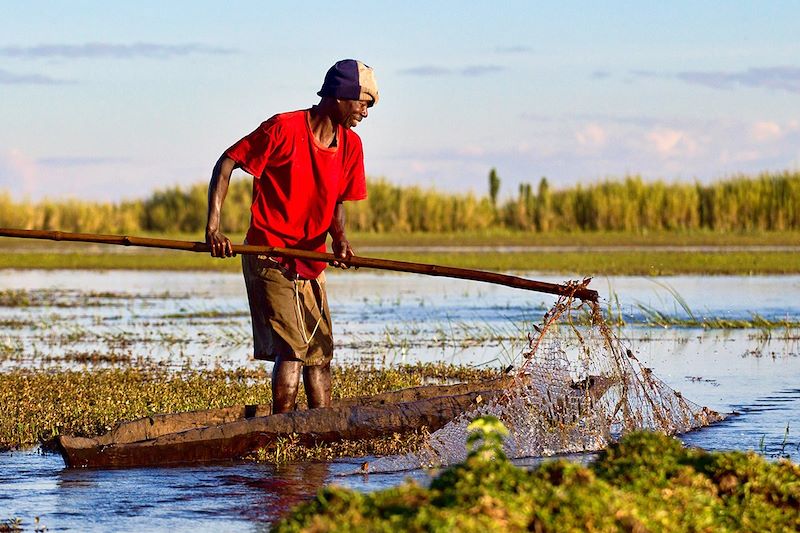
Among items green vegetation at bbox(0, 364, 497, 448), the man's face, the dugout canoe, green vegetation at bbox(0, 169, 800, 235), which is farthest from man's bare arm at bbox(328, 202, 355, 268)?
green vegetation at bbox(0, 169, 800, 235)

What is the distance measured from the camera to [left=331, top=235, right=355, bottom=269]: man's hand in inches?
321

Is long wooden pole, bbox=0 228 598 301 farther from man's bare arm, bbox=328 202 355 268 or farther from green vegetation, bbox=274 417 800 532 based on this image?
green vegetation, bbox=274 417 800 532

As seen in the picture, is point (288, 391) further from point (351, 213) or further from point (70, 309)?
point (351, 213)

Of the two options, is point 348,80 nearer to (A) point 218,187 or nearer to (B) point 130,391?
(A) point 218,187

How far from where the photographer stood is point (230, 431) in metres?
7.55

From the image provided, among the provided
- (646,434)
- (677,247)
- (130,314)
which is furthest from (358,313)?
(677,247)

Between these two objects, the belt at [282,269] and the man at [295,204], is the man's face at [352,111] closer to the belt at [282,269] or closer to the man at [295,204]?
the man at [295,204]

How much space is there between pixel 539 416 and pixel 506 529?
374cm

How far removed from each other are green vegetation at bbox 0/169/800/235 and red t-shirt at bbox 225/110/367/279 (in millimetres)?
28939

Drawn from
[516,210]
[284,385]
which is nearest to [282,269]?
[284,385]

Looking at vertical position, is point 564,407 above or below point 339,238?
below

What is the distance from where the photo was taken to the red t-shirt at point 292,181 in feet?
25.9

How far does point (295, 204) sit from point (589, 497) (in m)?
3.92

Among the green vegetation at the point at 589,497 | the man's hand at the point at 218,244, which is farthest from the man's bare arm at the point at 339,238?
the green vegetation at the point at 589,497
